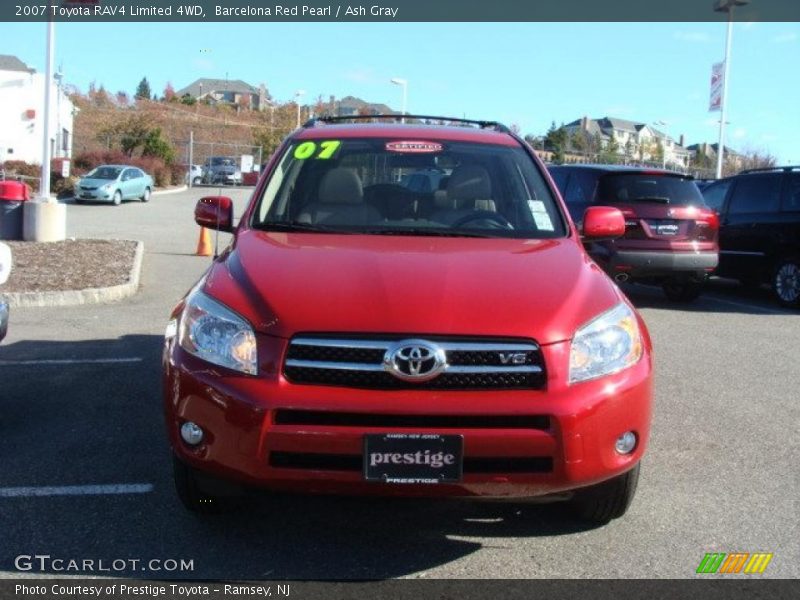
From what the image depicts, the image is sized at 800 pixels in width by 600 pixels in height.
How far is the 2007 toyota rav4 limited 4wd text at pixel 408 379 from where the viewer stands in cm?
317

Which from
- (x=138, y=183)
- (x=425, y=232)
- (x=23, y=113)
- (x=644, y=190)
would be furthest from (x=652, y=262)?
(x=23, y=113)

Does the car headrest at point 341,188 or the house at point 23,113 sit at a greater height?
the house at point 23,113

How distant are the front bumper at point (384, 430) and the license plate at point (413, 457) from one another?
0.03 m

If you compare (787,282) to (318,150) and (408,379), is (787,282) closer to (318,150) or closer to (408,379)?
(318,150)

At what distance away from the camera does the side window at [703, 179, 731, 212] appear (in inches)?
520

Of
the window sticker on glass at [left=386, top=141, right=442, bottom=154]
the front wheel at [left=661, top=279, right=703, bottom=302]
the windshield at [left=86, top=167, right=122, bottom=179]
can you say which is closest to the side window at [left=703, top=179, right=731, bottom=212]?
the front wheel at [left=661, top=279, right=703, bottom=302]

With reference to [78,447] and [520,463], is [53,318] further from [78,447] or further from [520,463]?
[520,463]

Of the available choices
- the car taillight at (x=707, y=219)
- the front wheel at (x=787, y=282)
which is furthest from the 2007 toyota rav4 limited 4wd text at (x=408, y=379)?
the front wheel at (x=787, y=282)

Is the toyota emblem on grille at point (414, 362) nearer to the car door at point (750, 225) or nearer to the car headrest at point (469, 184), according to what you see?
the car headrest at point (469, 184)

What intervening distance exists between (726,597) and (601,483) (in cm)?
61

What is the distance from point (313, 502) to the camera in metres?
4.17

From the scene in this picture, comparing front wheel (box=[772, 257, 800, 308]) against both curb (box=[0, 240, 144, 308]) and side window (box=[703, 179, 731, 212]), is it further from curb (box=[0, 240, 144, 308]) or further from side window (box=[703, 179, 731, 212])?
curb (box=[0, 240, 144, 308])

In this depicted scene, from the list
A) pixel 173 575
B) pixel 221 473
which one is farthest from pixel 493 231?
pixel 173 575

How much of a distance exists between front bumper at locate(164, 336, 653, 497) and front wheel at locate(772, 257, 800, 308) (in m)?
9.10
